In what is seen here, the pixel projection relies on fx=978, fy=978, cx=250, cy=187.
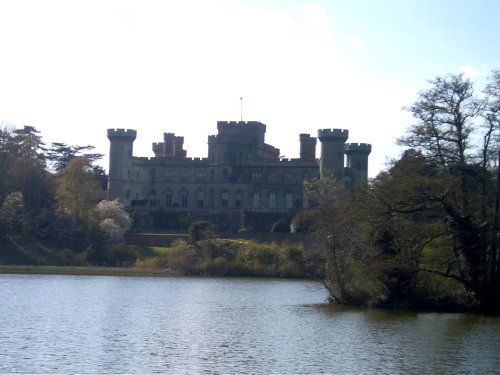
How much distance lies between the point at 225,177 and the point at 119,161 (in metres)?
9.82

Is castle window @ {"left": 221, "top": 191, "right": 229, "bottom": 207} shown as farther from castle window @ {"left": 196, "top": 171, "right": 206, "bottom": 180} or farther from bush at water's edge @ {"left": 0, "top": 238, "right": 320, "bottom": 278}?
bush at water's edge @ {"left": 0, "top": 238, "right": 320, "bottom": 278}

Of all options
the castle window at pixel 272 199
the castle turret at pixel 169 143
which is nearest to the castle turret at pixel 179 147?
the castle turret at pixel 169 143

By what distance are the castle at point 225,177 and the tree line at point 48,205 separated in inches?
461

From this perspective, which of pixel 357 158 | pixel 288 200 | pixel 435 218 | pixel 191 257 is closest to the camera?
pixel 435 218

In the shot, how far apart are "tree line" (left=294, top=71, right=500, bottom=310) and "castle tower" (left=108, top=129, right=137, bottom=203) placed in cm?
5683

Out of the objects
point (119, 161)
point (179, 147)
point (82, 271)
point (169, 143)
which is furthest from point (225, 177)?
point (82, 271)

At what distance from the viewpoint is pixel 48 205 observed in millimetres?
71312

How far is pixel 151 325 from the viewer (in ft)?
88.7

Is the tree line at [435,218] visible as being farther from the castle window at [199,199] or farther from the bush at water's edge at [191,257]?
the castle window at [199,199]

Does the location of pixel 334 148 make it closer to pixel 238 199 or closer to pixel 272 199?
pixel 272 199

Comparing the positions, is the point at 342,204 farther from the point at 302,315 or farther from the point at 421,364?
the point at 421,364

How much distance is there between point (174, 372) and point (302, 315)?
11.9 metres

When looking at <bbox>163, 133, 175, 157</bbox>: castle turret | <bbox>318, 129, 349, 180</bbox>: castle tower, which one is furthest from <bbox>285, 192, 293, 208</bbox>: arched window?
<bbox>163, 133, 175, 157</bbox>: castle turret

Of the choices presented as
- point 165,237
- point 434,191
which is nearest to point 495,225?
point 434,191
